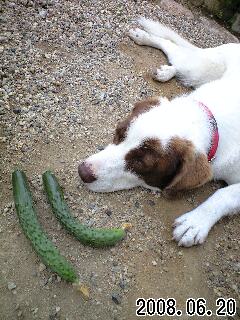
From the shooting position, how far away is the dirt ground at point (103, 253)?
3.14 meters

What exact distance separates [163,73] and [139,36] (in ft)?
2.06

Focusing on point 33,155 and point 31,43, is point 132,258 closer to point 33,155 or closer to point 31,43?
point 33,155

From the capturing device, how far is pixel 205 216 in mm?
3732

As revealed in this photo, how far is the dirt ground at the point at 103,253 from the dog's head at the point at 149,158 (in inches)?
10.0

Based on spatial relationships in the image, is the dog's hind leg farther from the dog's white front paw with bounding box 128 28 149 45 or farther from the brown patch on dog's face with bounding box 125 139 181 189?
the brown patch on dog's face with bounding box 125 139 181 189

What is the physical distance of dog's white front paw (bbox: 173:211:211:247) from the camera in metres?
3.58

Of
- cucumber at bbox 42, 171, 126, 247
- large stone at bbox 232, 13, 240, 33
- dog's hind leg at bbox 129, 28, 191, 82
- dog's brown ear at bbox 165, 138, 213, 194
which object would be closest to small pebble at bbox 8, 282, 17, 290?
cucumber at bbox 42, 171, 126, 247

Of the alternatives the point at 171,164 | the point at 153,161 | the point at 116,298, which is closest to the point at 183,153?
the point at 171,164

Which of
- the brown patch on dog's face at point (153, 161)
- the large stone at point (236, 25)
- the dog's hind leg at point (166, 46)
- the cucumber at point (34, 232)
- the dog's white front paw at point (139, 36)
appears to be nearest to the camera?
the cucumber at point (34, 232)

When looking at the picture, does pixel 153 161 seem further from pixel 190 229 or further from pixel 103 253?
pixel 103 253

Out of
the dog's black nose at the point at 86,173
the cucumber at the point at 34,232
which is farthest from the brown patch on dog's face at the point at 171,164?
the cucumber at the point at 34,232

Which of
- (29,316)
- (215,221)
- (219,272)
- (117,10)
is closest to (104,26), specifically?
(117,10)

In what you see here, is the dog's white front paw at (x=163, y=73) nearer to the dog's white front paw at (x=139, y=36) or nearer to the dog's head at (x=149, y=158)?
the dog's white front paw at (x=139, y=36)

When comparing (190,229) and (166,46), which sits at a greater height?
(166,46)
